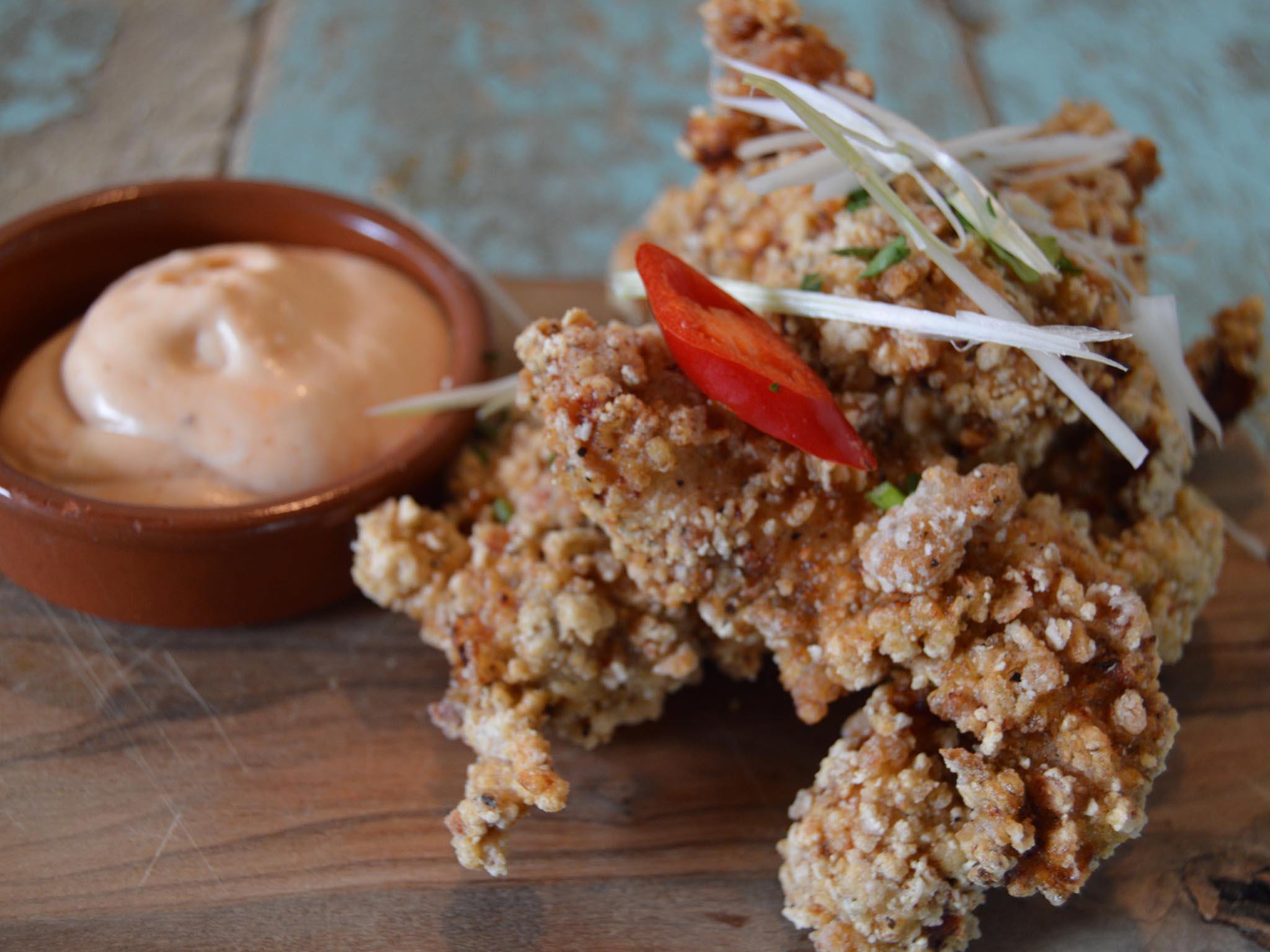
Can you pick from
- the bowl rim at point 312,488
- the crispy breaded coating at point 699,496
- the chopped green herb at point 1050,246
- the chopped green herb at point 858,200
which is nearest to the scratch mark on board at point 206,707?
the bowl rim at point 312,488

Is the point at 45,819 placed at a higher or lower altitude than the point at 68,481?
lower

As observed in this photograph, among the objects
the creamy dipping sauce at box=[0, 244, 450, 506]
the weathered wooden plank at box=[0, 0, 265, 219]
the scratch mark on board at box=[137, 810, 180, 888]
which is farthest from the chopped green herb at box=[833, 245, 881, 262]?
the weathered wooden plank at box=[0, 0, 265, 219]

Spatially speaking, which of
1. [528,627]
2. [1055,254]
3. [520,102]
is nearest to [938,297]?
[1055,254]

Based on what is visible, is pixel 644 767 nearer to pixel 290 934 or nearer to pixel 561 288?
pixel 290 934

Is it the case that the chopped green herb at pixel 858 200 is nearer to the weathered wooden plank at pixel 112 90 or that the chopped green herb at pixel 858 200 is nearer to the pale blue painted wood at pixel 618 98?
the pale blue painted wood at pixel 618 98

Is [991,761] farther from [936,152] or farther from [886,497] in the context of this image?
[936,152]

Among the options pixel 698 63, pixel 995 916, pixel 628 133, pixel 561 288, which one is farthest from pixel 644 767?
pixel 698 63

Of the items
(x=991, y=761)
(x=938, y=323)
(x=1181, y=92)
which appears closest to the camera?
(x=991, y=761)
